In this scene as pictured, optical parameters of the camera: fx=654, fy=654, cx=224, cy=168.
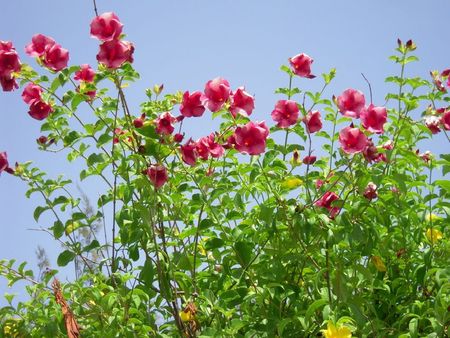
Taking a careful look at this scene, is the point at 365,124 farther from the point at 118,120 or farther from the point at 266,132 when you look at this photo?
the point at 118,120

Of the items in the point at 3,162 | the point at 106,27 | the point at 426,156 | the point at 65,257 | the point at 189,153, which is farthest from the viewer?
the point at 426,156

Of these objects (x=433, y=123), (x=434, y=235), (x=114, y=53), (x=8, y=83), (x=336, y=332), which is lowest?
(x=336, y=332)

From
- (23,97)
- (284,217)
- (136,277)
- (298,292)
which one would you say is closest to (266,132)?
(284,217)

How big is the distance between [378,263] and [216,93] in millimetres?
872

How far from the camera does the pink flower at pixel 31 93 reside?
94.9 inches

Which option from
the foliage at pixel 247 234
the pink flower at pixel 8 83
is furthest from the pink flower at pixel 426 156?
the pink flower at pixel 8 83

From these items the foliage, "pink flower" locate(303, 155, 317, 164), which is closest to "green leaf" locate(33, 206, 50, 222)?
the foliage

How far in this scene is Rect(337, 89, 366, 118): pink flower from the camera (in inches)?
94.5

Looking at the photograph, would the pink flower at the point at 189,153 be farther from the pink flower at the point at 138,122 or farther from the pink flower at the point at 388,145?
the pink flower at the point at 388,145

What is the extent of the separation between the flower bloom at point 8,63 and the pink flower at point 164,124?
0.60m

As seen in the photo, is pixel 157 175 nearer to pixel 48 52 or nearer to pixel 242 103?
pixel 242 103

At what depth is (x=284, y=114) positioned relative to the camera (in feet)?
7.89

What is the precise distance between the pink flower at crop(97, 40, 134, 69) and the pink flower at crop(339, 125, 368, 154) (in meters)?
0.80

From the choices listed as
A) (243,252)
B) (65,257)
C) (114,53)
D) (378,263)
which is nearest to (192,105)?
(114,53)
